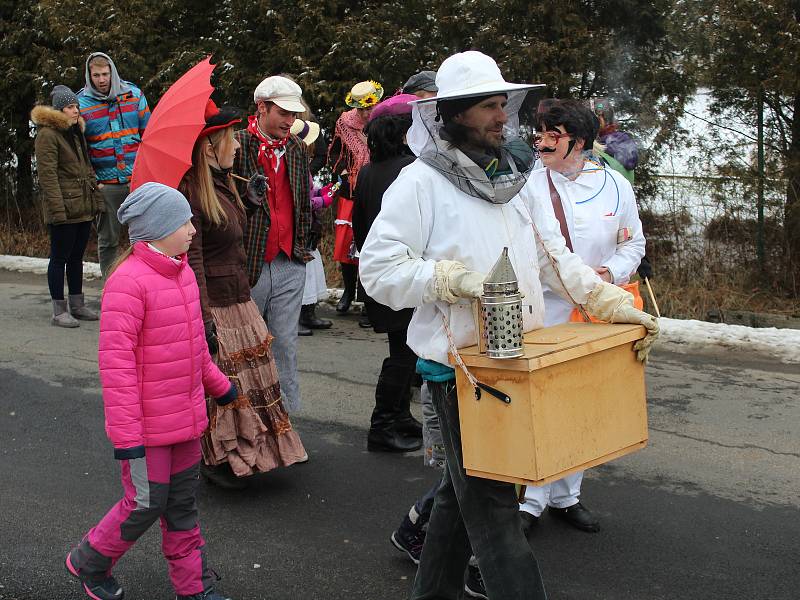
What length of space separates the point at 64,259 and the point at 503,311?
672 centimetres

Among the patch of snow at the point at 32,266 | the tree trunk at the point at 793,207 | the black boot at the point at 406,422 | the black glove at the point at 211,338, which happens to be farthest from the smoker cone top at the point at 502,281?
the patch of snow at the point at 32,266

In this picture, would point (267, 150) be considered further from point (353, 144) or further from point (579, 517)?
point (353, 144)

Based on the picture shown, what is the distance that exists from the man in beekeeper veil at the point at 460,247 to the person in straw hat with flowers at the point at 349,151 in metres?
4.77

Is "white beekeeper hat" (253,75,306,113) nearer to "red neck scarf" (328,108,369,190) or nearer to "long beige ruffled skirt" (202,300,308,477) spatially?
"long beige ruffled skirt" (202,300,308,477)

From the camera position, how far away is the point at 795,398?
6.70 meters

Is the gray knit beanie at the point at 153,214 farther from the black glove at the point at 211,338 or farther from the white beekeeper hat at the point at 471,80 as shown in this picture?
the white beekeeper hat at the point at 471,80

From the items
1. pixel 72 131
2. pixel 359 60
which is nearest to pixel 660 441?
pixel 72 131

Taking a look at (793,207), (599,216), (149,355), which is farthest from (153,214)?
(793,207)

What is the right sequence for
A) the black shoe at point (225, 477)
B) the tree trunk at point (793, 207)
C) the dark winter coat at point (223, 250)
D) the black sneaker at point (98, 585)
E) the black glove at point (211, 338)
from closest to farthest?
the black sneaker at point (98, 585) < the black glove at point (211, 338) < the dark winter coat at point (223, 250) < the black shoe at point (225, 477) < the tree trunk at point (793, 207)

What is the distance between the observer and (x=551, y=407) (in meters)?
3.18

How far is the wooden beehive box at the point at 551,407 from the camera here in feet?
10.3

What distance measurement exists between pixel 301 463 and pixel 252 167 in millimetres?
1572

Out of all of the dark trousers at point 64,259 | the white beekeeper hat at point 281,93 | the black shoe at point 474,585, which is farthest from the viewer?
the dark trousers at point 64,259

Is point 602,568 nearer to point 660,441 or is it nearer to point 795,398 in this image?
point 660,441
